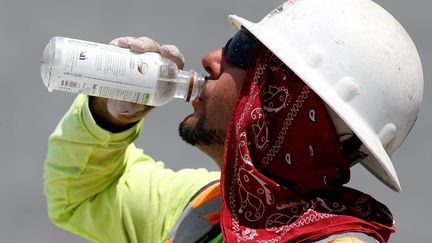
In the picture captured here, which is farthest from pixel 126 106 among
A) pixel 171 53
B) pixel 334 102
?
pixel 334 102

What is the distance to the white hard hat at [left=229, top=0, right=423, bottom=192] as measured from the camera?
262cm

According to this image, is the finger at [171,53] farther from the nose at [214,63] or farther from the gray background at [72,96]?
the gray background at [72,96]

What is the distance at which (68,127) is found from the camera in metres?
3.17

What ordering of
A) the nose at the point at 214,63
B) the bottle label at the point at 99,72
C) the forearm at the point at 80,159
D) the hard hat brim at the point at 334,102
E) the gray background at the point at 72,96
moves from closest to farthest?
the hard hat brim at the point at 334,102 < the bottle label at the point at 99,72 < the nose at the point at 214,63 < the forearm at the point at 80,159 < the gray background at the point at 72,96

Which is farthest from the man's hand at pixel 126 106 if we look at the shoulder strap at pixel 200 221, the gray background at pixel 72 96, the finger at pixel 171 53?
the gray background at pixel 72 96

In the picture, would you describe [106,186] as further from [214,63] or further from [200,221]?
[214,63]

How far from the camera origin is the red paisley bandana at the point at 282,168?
263 cm

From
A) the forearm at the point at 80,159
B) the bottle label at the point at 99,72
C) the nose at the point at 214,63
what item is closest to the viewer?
the bottle label at the point at 99,72

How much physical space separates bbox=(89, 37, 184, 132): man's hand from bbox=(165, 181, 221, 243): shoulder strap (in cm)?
29

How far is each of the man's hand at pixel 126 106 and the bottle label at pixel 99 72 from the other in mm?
55

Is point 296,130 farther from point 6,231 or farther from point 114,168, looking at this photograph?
point 6,231

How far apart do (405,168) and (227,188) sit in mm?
2139

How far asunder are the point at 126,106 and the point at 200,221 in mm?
376

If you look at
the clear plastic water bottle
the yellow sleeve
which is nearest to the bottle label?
the clear plastic water bottle
